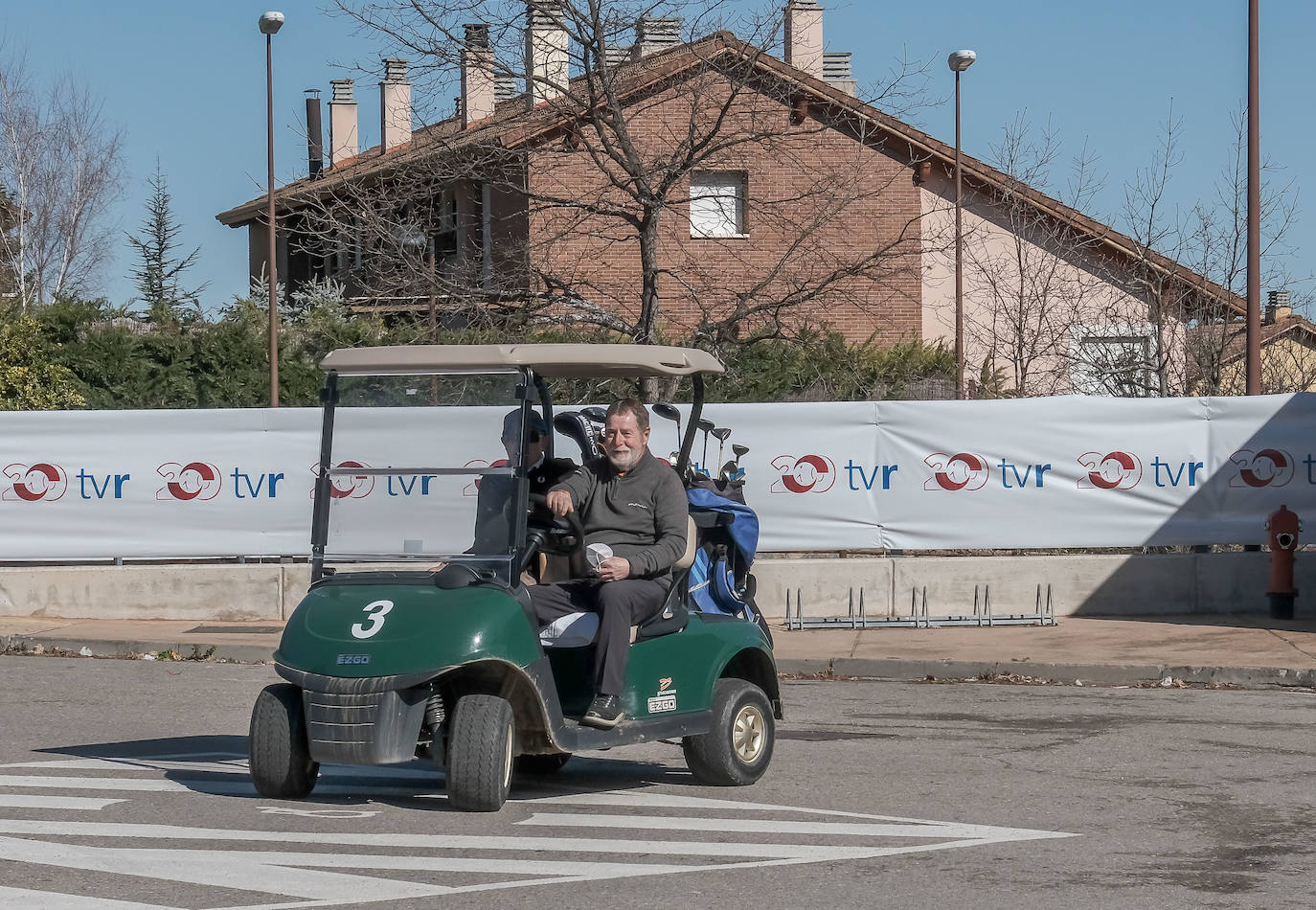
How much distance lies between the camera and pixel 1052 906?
19.5 feet

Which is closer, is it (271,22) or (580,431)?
(580,431)

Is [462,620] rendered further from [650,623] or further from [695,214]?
[695,214]

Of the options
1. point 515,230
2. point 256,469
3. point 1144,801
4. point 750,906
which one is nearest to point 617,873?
point 750,906

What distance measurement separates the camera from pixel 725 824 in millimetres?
7398

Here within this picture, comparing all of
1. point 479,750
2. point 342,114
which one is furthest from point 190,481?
point 342,114

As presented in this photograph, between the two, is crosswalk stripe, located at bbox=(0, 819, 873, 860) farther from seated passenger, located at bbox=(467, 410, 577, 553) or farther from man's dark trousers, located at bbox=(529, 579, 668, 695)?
seated passenger, located at bbox=(467, 410, 577, 553)

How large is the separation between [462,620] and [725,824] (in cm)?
142

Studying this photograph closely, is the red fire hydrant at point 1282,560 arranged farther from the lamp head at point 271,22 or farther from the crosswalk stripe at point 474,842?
the lamp head at point 271,22

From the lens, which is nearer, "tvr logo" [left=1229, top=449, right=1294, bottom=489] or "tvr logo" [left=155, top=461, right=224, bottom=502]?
"tvr logo" [left=1229, top=449, right=1294, bottom=489]

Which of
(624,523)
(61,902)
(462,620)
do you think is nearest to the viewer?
(61,902)

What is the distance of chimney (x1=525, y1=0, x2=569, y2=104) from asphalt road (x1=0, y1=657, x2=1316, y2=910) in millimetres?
9719

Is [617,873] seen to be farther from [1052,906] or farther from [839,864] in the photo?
[1052,906]

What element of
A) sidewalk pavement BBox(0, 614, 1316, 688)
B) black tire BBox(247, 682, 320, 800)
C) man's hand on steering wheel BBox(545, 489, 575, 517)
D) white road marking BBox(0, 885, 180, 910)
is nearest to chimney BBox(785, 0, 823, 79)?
sidewalk pavement BBox(0, 614, 1316, 688)

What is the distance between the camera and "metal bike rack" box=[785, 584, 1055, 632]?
15438 mm
